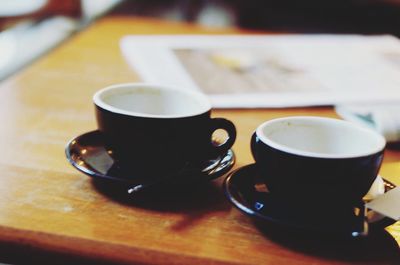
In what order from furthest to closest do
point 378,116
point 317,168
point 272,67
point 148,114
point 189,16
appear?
point 189,16 < point 272,67 < point 378,116 < point 148,114 < point 317,168

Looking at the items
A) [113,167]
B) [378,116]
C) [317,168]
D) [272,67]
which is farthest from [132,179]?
[272,67]

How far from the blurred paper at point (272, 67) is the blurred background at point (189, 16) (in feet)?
0.56

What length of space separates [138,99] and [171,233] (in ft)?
0.50

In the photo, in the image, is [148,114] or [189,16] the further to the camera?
[189,16]

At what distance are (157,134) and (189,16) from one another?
35.6 inches

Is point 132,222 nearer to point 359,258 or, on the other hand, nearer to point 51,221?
point 51,221

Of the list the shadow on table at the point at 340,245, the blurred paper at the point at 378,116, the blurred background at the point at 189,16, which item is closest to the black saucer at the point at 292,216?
the shadow on table at the point at 340,245

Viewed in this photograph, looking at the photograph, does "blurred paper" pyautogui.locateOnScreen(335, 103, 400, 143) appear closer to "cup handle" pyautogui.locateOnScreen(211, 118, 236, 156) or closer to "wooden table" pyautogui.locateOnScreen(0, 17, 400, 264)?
"wooden table" pyautogui.locateOnScreen(0, 17, 400, 264)

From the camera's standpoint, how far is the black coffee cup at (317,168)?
1.19ft

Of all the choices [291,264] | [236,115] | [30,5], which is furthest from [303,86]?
[30,5]

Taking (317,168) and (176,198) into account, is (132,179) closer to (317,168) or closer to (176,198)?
(176,198)

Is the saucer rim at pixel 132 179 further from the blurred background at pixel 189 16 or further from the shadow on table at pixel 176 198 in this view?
the blurred background at pixel 189 16

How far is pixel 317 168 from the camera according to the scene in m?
0.36

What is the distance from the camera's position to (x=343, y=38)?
1070 mm
